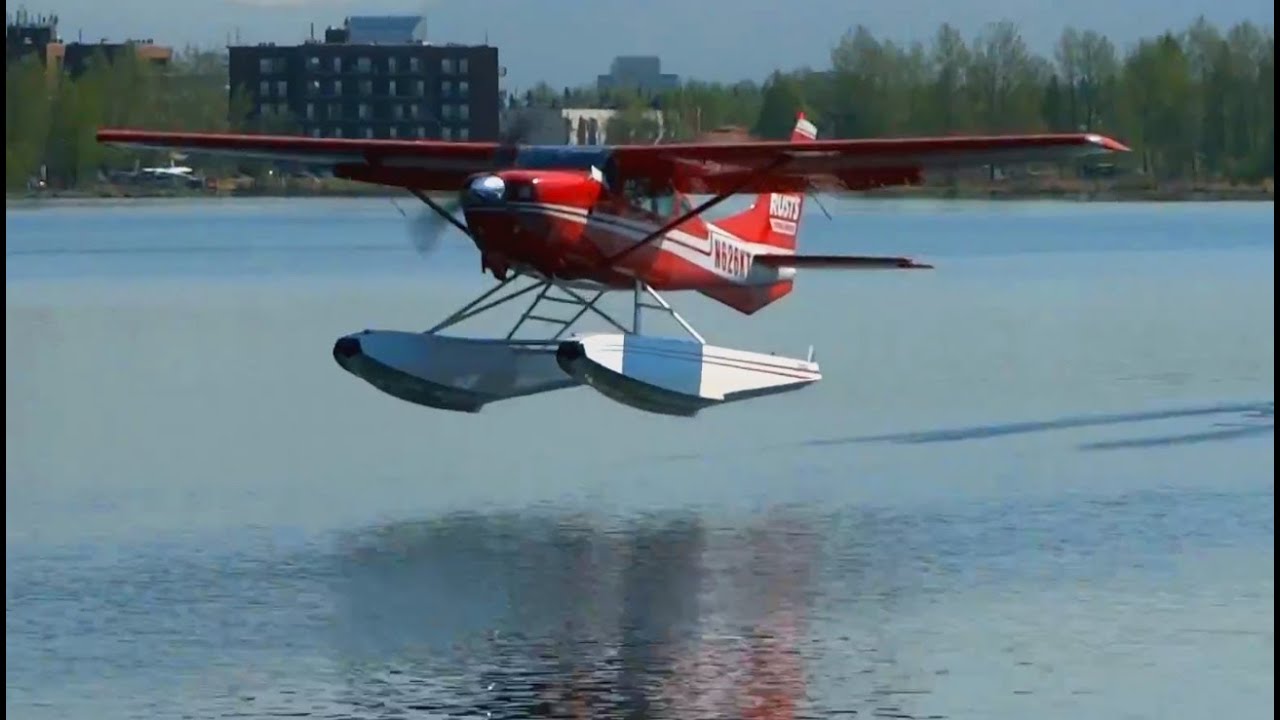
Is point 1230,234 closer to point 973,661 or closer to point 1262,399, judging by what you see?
point 1262,399

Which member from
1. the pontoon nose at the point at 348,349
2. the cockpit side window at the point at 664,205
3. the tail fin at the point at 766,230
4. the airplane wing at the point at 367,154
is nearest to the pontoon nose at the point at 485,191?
the pontoon nose at the point at 348,349

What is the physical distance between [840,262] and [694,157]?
1643mm

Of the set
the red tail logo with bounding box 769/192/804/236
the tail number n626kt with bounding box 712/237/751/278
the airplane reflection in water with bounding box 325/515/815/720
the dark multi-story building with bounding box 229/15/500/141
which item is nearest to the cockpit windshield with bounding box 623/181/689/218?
the tail number n626kt with bounding box 712/237/751/278

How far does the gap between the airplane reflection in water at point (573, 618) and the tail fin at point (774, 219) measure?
6065 millimetres

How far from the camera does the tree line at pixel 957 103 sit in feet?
156

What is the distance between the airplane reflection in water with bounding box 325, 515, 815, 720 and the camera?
872 centimetres

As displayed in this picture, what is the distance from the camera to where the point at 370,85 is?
90250 millimetres

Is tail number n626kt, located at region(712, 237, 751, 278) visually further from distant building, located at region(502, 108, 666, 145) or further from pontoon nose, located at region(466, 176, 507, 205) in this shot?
pontoon nose, located at region(466, 176, 507, 205)

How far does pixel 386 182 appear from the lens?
1747 centimetres

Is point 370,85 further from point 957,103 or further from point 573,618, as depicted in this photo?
point 573,618

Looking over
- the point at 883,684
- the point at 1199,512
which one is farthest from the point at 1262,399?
the point at 883,684

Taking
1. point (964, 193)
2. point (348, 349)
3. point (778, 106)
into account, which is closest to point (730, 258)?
point (348, 349)

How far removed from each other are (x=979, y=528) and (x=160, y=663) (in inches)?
174

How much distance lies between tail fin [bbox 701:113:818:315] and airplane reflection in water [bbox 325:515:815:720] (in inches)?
230
